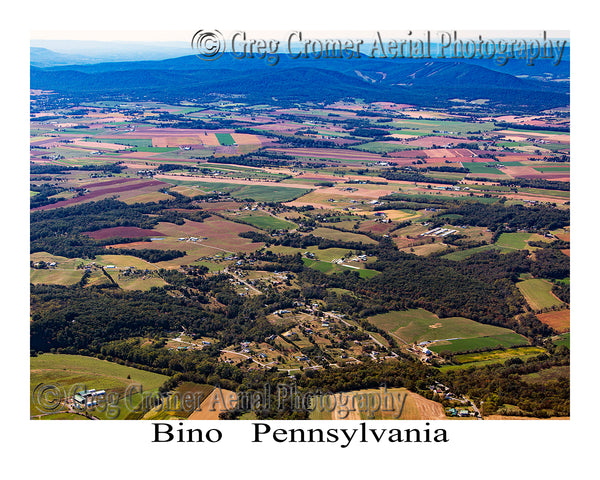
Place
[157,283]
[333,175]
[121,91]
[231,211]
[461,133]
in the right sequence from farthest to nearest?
[121,91] < [461,133] < [333,175] < [231,211] < [157,283]

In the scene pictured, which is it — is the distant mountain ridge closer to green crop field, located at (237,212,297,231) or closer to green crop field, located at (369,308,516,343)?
green crop field, located at (237,212,297,231)

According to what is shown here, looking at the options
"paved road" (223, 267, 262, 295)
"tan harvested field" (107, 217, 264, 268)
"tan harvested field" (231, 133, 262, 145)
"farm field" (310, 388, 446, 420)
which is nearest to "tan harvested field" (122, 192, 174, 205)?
"tan harvested field" (107, 217, 264, 268)

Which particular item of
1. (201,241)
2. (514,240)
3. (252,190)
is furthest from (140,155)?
(514,240)

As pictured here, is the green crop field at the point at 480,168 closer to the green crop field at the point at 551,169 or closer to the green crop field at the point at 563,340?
the green crop field at the point at 551,169

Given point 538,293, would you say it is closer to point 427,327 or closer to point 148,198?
point 427,327

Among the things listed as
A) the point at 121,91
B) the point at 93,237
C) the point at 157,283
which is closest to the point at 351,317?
the point at 157,283

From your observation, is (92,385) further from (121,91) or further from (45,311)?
(121,91)

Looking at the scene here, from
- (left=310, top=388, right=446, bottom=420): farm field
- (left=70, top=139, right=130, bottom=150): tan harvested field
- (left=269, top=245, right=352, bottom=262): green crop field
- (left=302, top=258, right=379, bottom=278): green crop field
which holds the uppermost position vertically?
(left=70, top=139, right=130, bottom=150): tan harvested field
